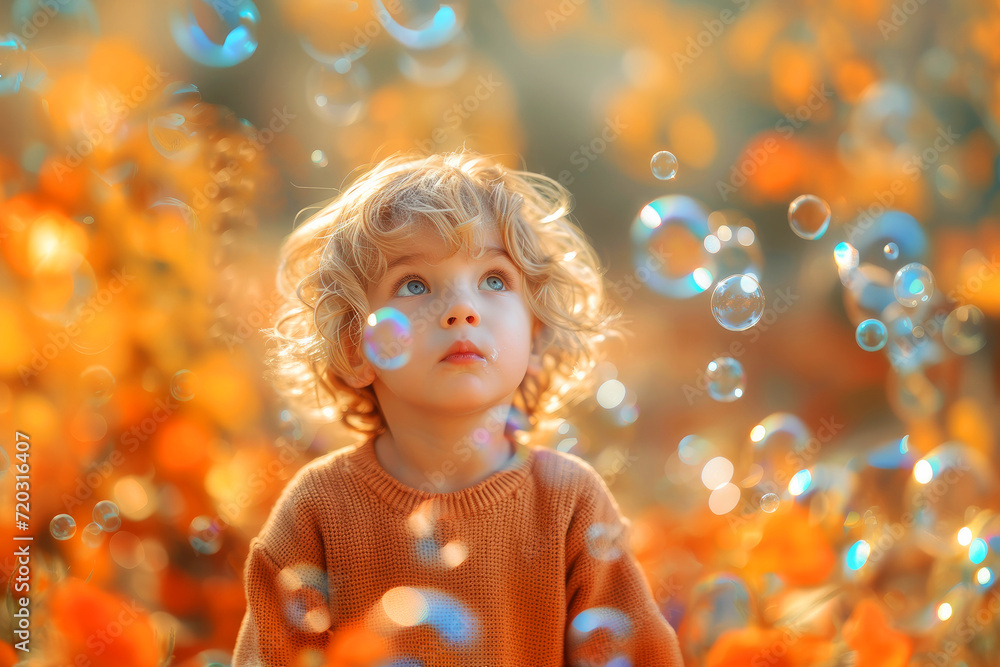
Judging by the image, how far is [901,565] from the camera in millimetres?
1323

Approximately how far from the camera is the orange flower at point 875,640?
3.87ft

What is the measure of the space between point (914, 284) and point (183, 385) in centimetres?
120

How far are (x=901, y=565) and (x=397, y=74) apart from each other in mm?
1307

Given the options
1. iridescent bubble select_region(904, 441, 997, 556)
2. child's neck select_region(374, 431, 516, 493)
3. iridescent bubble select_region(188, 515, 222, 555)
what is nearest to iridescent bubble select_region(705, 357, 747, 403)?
iridescent bubble select_region(904, 441, 997, 556)

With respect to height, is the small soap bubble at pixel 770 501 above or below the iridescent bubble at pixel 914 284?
below

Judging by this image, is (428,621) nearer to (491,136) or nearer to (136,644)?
(136,644)

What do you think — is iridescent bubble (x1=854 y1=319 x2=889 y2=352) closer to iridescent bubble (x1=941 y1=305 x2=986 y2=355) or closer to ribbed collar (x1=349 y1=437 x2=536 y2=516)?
iridescent bubble (x1=941 y1=305 x2=986 y2=355)

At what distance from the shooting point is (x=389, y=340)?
0.88 meters

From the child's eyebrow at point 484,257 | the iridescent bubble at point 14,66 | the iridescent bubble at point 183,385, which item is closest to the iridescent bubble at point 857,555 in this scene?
the child's eyebrow at point 484,257

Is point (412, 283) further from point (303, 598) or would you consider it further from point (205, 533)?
point (205, 533)

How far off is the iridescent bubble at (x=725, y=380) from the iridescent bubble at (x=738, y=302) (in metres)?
0.10

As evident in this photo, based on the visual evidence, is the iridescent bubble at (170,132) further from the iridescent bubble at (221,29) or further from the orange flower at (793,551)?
the orange flower at (793,551)

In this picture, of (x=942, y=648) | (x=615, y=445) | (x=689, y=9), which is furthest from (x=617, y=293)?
(x=942, y=648)

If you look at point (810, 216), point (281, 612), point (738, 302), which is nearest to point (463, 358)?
point (281, 612)
